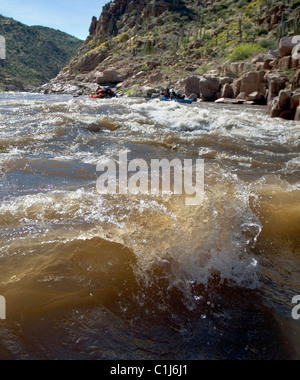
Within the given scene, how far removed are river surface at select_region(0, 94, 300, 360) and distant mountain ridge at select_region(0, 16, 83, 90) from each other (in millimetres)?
52712

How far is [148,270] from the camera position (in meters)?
1.74

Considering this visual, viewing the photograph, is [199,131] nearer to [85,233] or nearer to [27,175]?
[27,175]

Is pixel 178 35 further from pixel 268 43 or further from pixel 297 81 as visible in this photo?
pixel 297 81

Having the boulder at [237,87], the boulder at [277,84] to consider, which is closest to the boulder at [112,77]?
the boulder at [237,87]

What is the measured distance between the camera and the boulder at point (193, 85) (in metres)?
18.4

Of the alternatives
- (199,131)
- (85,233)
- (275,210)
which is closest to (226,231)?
(275,210)

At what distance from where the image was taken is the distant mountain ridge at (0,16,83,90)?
54.5m

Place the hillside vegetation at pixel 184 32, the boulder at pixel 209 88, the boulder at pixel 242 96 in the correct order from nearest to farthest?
the boulder at pixel 242 96
the boulder at pixel 209 88
the hillside vegetation at pixel 184 32

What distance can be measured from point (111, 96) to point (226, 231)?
18982 millimetres

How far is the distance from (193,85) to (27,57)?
63258 millimetres

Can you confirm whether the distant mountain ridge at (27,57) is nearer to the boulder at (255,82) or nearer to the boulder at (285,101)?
the boulder at (255,82)

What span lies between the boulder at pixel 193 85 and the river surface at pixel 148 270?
655 inches

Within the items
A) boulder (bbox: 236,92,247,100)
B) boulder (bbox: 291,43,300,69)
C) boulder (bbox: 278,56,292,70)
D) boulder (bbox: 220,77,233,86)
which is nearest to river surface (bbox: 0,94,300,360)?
boulder (bbox: 291,43,300,69)

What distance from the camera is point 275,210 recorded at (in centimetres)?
259
